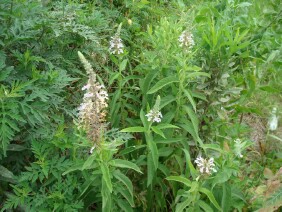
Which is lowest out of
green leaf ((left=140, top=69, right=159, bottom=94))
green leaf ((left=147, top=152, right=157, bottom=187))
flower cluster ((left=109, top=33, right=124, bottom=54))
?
green leaf ((left=147, top=152, right=157, bottom=187))

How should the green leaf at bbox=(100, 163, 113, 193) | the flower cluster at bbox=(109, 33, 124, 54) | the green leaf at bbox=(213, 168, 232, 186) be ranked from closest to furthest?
1. the green leaf at bbox=(100, 163, 113, 193)
2. the green leaf at bbox=(213, 168, 232, 186)
3. the flower cluster at bbox=(109, 33, 124, 54)

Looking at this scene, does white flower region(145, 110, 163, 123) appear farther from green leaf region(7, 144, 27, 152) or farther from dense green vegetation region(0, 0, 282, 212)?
green leaf region(7, 144, 27, 152)

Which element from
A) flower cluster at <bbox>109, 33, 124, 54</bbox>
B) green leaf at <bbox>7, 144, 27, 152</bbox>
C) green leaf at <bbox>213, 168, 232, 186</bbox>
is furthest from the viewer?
flower cluster at <bbox>109, 33, 124, 54</bbox>

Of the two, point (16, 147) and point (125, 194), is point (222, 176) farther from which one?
point (16, 147)

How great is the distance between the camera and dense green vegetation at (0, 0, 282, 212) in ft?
7.46

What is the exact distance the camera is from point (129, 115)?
10.6ft

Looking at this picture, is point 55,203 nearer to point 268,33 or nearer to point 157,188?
point 157,188

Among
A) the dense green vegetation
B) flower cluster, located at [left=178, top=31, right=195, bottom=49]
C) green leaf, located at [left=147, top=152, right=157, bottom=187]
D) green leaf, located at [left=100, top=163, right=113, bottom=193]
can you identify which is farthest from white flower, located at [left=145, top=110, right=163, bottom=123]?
flower cluster, located at [left=178, top=31, right=195, bottom=49]

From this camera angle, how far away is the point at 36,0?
2672 mm

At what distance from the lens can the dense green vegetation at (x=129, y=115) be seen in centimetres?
227

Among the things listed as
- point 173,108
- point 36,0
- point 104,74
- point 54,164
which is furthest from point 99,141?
point 104,74

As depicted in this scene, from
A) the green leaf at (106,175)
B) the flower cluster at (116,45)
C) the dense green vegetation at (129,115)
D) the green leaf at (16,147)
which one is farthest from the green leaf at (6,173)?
the flower cluster at (116,45)

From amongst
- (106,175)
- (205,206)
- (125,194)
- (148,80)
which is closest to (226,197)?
(205,206)

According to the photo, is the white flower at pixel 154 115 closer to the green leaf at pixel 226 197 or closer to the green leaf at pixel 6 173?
the green leaf at pixel 226 197
